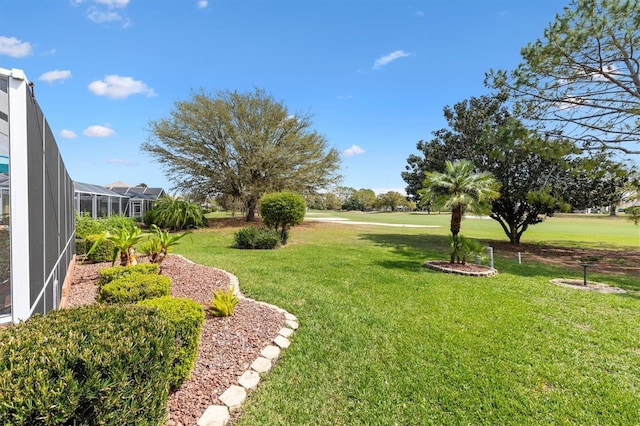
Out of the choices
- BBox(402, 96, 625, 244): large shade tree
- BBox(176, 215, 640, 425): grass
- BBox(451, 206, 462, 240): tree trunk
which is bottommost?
BBox(176, 215, 640, 425): grass

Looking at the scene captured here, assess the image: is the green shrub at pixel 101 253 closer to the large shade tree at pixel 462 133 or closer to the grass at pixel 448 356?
the grass at pixel 448 356

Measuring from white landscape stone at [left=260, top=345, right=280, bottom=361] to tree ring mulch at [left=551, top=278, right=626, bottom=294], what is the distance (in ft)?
22.2

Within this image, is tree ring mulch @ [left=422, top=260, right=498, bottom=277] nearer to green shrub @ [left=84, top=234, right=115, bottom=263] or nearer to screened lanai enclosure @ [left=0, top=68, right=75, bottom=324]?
screened lanai enclosure @ [left=0, top=68, right=75, bottom=324]

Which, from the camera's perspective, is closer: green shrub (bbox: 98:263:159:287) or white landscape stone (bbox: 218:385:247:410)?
white landscape stone (bbox: 218:385:247:410)

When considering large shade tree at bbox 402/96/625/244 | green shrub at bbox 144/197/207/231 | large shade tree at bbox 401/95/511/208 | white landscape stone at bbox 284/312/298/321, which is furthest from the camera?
green shrub at bbox 144/197/207/231

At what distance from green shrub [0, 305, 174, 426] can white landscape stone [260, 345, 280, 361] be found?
4.16 feet

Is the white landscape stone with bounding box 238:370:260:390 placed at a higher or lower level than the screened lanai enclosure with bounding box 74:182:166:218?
lower

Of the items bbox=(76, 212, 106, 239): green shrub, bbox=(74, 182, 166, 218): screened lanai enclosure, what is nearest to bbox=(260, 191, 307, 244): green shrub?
bbox=(76, 212, 106, 239): green shrub

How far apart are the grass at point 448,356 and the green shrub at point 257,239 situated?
4417mm

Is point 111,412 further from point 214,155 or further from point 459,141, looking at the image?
point 214,155

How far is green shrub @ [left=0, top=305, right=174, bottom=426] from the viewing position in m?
1.36

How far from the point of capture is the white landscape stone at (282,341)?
3393 millimetres

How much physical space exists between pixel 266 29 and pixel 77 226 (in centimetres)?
865

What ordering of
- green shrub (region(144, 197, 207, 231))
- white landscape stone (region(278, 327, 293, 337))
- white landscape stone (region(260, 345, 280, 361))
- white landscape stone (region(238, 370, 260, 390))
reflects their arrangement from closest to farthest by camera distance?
white landscape stone (region(238, 370, 260, 390))
white landscape stone (region(260, 345, 280, 361))
white landscape stone (region(278, 327, 293, 337))
green shrub (region(144, 197, 207, 231))
